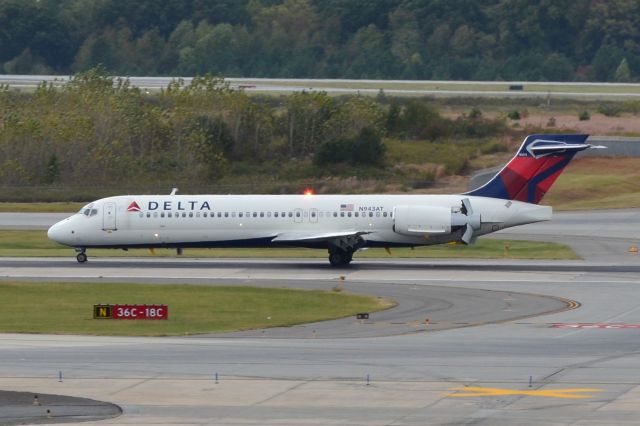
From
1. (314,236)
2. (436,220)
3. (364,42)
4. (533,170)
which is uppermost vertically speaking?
(364,42)

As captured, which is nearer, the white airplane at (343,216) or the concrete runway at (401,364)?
the concrete runway at (401,364)

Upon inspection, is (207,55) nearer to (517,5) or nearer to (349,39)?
(349,39)

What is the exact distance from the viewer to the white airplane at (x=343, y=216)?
179ft

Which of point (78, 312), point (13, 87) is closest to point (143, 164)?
point (13, 87)

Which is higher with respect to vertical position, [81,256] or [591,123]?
[591,123]

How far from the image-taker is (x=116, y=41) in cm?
16850

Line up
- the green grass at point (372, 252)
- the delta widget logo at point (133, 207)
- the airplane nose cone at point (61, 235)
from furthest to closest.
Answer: the green grass at point (372, 252), the airplane nose cone at point (61, 235), the delta widget logo at point (133, 207)

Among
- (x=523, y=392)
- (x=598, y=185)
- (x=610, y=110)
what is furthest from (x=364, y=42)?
(x=523, y=392)

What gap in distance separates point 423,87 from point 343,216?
3609 inches

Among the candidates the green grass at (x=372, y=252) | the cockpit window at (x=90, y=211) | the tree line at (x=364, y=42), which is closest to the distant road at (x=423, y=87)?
the tree line at (x=364, y=42)

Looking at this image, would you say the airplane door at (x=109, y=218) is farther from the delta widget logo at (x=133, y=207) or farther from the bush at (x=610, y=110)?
the bush at (x=610, y=110)

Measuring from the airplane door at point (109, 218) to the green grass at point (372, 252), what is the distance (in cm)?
540

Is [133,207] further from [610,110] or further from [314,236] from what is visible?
[610,110]

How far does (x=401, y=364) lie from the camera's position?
32.1 m
